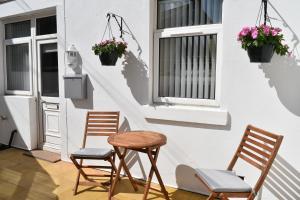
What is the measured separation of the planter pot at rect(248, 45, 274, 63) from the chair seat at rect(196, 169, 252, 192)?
1045 mm

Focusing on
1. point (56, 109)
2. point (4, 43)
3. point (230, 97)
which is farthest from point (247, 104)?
point (4, 43)

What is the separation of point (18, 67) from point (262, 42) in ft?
14.0

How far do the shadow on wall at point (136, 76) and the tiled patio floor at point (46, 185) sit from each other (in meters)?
1.10

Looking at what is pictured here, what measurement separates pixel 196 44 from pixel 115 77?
3.68 feet

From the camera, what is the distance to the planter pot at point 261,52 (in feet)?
7.59

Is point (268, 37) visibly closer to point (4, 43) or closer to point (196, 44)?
point (196, 44)

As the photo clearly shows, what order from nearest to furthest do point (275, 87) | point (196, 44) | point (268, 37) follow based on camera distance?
point (268, 37)
point (275, 87)
point (196, 44)

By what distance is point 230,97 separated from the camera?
2822 millimetres

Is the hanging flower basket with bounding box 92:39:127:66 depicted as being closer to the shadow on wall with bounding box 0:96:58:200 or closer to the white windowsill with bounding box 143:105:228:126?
the white windowsill with bounding box 143:105:228:126

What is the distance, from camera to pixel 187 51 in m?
3.19

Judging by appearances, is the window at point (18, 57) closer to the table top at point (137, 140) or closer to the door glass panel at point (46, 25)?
the door glass panel at point (46, 25)

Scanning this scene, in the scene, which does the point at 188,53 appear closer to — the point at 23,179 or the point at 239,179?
the point at 239,179

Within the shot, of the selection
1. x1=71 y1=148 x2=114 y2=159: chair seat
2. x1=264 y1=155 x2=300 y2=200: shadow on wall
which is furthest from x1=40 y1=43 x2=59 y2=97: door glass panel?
x1=264 y1=155 x2=300 y2=200: shadow on wall

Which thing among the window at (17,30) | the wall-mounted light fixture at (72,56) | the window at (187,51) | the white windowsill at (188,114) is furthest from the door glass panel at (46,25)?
the white windowsill at (188,114)
